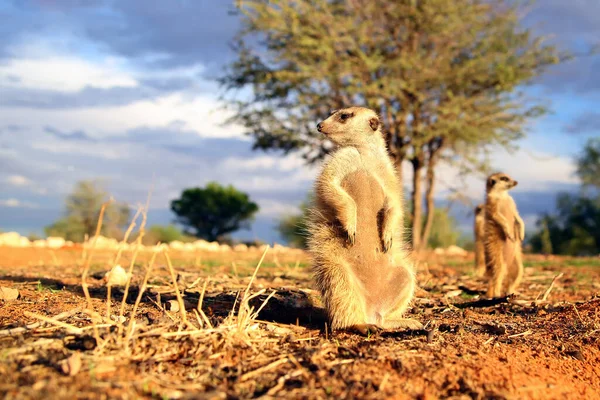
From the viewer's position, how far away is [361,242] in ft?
13.9

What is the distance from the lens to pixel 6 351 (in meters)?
2.73

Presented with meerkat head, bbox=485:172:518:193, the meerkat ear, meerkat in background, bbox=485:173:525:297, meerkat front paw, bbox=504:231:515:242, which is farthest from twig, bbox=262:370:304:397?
meerkat head, bbox=485:172:518:193

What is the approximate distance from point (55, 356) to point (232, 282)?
349 cm

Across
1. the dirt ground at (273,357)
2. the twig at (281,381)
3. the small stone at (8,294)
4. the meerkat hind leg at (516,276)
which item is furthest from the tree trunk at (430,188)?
the twig at (281,381)

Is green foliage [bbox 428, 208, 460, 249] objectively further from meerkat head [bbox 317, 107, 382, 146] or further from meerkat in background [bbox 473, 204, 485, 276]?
meerkat head [bbox 317, 107, 382, 146]

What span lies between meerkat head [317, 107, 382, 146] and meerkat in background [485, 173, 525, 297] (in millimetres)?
2920

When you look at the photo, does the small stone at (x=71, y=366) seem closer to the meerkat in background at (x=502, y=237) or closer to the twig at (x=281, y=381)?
the twig at (x=281, y=381)

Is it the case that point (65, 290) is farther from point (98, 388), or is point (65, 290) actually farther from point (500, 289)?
point (500, 289)

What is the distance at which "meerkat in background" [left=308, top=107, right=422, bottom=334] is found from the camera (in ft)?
12.8

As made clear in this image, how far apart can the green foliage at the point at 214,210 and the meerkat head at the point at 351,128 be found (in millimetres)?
27939

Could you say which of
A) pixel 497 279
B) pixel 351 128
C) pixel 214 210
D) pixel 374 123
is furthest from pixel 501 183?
pixel 214 210

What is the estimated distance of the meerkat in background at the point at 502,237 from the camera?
22.8 ft

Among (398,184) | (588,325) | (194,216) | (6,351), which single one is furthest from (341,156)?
(194,216)

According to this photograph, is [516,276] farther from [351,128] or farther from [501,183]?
[351,128]
